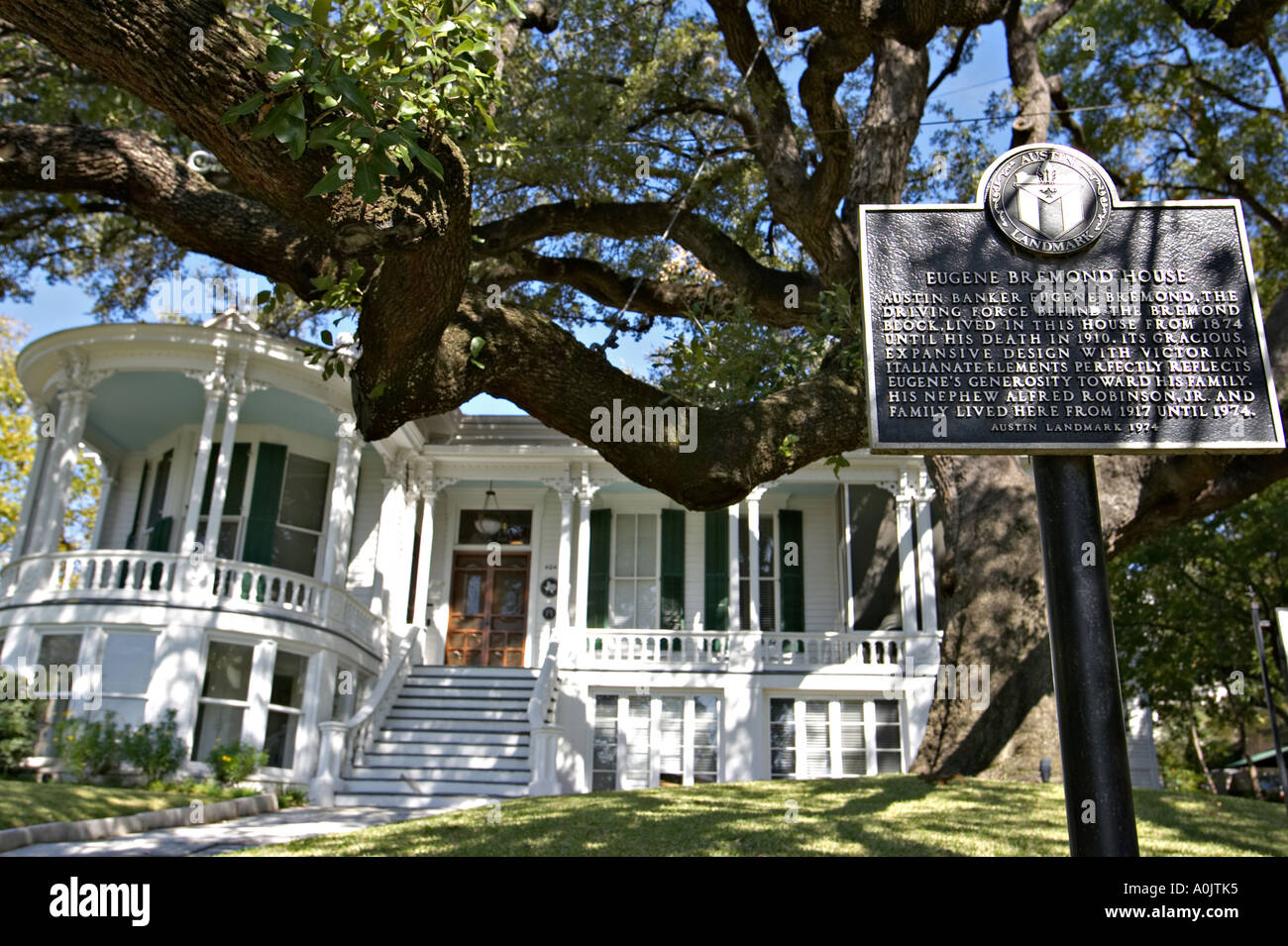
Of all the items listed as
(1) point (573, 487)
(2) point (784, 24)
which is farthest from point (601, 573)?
(2) point (784, 24)

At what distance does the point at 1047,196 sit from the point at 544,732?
473 inches

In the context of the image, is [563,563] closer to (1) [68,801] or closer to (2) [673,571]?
(2) [673,571]

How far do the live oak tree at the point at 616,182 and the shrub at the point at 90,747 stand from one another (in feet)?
19.8

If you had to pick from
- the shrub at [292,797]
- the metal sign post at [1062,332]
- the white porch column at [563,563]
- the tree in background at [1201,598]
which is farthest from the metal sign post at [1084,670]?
the tree in background at [1201,598]

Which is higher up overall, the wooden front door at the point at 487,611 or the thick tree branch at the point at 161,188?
the thick tree branch at the point at 161,188

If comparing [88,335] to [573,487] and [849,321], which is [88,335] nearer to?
[573,487]

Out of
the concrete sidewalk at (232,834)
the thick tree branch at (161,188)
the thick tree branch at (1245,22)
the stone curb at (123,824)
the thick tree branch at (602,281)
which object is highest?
the thick tree branch at (1245,22)

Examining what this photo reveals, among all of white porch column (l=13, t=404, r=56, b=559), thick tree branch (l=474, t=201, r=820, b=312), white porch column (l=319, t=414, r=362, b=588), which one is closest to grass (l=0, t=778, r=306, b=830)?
white porch column (l=319, t=414, r=362, b=588)

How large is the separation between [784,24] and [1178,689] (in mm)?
20996

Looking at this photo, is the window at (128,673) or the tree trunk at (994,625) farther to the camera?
the window at (128,673)

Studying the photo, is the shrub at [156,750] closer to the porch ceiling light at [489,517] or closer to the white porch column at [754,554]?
the porch ceiling light at [489,517]

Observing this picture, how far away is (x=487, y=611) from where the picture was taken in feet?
68.6

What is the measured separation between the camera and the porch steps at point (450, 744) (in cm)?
1505

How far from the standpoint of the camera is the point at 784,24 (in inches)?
398
